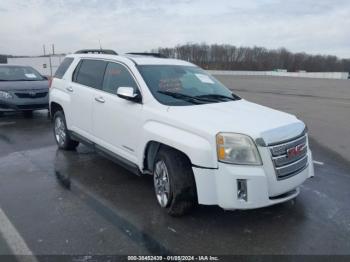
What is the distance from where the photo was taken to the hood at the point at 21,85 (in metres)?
10.5

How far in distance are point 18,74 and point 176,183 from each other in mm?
9615

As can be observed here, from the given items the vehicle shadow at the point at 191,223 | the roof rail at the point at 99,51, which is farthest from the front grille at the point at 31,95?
the vehicle shadow at the point at 191,223

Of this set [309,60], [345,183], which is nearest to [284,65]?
[309,60]

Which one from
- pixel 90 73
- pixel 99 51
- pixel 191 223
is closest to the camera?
pixel 191 223

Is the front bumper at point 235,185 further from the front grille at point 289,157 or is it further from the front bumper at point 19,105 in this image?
the front bumper at point 19,105

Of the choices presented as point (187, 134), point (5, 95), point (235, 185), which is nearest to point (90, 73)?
point (187, 134)

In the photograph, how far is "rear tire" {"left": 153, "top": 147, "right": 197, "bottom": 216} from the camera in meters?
3.98

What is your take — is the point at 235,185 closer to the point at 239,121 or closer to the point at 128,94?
the point at 239,121

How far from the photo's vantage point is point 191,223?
4.05 metres

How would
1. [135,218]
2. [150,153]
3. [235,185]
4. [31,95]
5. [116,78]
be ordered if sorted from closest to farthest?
[235,185] → [135,218] → [150,153] → [116,78] → [31,95]

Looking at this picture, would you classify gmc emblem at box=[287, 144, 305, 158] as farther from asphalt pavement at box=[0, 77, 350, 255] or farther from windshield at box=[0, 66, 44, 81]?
windshield at box=[0, 66, 44, 81]

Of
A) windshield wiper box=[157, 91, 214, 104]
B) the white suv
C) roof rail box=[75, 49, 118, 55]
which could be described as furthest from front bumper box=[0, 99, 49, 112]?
windshield wiper box=[157, 91, 214, 104]

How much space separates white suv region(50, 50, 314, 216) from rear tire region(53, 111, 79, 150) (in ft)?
2.48

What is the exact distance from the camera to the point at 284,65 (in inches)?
4306
